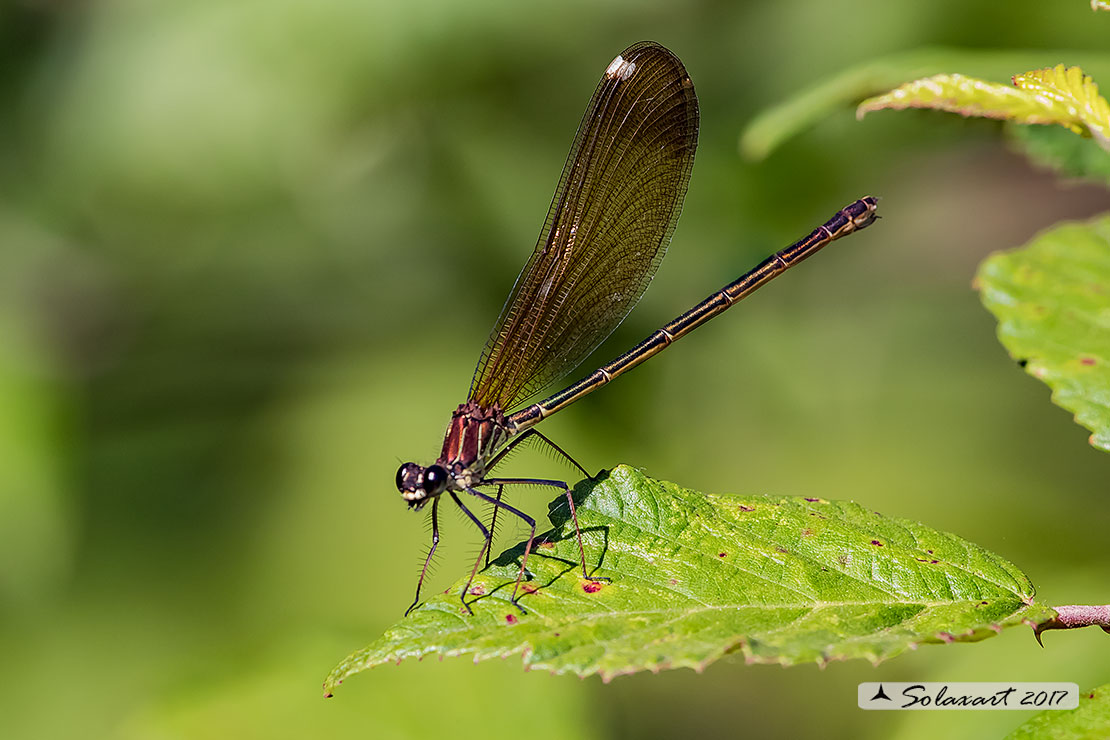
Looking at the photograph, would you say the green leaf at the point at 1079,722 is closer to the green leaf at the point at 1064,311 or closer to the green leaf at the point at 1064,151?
the green leaf at the point at 1064,311

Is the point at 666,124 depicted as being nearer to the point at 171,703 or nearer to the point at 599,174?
the point at 599,174

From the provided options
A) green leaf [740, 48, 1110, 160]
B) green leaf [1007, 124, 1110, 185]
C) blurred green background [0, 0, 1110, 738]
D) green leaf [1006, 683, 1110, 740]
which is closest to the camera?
green leaf [1006, 683, 1110, 740]

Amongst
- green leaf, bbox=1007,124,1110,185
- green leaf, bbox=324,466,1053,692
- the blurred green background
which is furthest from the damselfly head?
green leaf, bbox=1007,124,1110,185

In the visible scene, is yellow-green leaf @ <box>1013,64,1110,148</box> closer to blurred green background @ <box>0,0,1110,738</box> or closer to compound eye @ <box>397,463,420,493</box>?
compound eye @ <box>397,463,420,493</box>

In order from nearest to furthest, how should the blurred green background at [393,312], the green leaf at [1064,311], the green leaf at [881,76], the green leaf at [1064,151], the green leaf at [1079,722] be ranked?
the green leaf at [1079,722], the green leaf at [1064,311], the green leaf at [881,76], the green leaf at [1064,151], the blurred green background at [393,312]

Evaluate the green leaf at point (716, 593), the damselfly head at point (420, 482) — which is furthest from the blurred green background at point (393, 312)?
the green leaf at point (716, 593)

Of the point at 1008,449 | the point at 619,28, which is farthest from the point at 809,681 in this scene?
the point at 619,28
